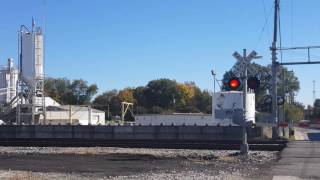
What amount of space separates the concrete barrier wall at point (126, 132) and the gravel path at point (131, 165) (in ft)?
41.3

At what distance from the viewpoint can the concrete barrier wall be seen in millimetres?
43906

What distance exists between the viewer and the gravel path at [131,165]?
18734mm

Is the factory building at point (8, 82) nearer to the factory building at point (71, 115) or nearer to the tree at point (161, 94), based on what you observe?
the factory building at point (71, 115)

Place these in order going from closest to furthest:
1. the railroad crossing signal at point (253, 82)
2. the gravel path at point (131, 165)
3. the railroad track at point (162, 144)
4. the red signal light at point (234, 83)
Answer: the gravel path at point (131, 165)
the red signal light at point (234, 83)
the railroad crossing signal at point (253, 82)
the railroad track at point (162, 144)

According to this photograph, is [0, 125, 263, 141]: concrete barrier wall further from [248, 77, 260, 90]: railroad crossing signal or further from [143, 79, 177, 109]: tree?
[143, 79, 177, 109]: tree

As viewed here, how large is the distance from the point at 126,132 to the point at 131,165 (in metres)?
21.5

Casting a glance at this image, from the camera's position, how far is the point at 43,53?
7744 centimetres

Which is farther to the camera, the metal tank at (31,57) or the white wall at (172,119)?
the white wall at (172,119)

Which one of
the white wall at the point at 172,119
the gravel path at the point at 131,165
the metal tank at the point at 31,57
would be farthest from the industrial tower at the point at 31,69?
the gravel path at the point at 131,165

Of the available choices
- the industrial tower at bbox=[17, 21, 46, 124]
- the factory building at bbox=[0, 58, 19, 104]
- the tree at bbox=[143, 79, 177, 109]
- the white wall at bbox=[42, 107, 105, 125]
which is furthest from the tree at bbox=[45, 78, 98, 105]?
the industrial tower at bbox=[17, 21, 46, 124]

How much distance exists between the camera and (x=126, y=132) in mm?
44656

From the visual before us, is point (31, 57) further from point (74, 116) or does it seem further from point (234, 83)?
point (234, 83)

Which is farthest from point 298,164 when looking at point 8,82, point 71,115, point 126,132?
point 71,115

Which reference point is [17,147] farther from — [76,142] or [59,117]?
[59,117]
